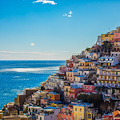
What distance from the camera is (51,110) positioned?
1487 inches

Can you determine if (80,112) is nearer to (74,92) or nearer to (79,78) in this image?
(74,92)

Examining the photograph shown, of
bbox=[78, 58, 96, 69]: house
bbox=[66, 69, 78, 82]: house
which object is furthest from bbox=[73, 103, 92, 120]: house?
bbox=[78, 58, 96, 69]: house

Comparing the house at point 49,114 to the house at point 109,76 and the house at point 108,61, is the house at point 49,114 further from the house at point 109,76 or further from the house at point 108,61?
the house at point 108,61

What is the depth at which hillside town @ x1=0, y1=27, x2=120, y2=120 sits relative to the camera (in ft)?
122

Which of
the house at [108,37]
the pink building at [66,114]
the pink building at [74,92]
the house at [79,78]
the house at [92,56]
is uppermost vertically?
the house at [108,37]

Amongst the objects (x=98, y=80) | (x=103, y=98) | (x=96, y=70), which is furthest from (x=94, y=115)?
(x=96, y=70)

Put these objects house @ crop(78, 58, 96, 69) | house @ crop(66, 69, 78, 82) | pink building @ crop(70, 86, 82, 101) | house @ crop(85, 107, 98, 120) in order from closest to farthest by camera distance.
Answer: house @ crop(85, 107, 98, 120), pink building @ crop(70, 86, 82, 101), house @ crop(66, 69, 78, 82), house @ crop(78, 58, 96, 69)

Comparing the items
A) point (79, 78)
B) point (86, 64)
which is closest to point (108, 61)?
point (86, 64)

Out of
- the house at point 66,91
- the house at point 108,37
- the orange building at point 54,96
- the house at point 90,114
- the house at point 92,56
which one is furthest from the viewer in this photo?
the house at point 108,37

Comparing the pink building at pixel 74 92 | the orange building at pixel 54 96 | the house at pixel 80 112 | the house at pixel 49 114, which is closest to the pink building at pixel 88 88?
the pink building at pixel 74 92

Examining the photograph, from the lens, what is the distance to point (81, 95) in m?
42.8

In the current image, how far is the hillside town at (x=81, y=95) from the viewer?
122 feet

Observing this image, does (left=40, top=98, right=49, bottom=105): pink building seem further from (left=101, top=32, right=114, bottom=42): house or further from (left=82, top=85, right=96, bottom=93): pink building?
(left=101, top=32, right=114, bottom=42): house

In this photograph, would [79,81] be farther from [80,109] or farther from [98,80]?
[80,109]
